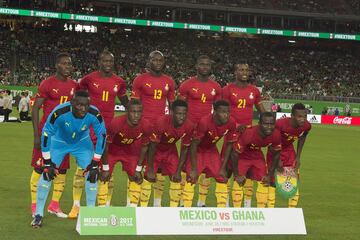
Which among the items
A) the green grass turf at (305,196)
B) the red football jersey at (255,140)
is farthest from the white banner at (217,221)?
the red football jersey at (255,140)

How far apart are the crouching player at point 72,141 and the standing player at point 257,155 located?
87.0 inches

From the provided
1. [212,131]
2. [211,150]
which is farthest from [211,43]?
[212,131]

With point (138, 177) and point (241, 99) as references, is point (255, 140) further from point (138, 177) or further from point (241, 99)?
point (138, 177)

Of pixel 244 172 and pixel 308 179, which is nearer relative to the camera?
pixel 244 172

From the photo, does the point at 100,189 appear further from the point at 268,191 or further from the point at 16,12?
the point at 16,12

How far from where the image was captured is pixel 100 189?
996 cm

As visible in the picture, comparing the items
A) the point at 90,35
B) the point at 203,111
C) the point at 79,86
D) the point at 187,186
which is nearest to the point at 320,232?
the point at 187,186

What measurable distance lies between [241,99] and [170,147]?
65.8 inches

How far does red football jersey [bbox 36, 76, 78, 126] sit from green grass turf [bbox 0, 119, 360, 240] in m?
1.72

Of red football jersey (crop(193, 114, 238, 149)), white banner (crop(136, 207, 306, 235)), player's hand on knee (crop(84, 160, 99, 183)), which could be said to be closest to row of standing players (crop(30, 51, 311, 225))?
red football jersey (crop(193, 114, 238, 149))

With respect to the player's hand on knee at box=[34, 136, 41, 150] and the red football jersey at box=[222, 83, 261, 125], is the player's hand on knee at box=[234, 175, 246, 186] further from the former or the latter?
the player's hand on knee at box=[34, 136, 41, 150]

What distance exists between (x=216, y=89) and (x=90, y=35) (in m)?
47.3

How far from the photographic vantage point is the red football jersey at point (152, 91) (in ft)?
36.2

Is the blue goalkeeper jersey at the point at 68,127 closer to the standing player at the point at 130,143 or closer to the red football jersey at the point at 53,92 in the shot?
the standing player at the point at 130,143
